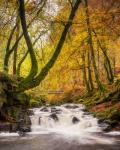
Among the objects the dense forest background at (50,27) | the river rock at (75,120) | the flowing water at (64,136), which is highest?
the dense forest background at (50,27)

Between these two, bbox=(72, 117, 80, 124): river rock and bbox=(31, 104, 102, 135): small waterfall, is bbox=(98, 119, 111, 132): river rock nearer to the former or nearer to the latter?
bbox=(31, 104, 102, 135): small waterfall

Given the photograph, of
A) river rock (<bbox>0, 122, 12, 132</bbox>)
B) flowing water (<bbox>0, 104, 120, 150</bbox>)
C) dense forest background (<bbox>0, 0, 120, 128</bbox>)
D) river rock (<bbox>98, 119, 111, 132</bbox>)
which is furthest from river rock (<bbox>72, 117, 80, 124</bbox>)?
river rock (<bbox>0, 122, 12, 132</bbox>)

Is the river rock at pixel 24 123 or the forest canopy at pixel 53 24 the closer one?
the forest canopy at pixel 53 24

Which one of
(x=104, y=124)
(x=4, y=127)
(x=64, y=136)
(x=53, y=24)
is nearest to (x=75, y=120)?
(x=104, y=124)

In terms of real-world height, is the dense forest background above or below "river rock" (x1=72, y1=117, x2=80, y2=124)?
above

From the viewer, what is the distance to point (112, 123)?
1512cm

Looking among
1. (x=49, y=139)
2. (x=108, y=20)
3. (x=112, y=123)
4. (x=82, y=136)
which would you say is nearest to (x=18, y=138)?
(x=49, y=139)

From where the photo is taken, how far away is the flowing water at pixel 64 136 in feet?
37.8

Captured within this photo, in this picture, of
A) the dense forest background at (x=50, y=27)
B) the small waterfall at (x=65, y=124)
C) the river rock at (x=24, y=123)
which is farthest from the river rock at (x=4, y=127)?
the small waterfall at (x=65, y=124)

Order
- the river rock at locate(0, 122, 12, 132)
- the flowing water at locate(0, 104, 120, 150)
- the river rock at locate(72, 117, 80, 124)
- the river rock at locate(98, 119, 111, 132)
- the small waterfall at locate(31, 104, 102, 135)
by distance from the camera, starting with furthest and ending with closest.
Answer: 1. the river rock at locate(72, 117, 80, 124)
2. the small waterfall at locate(31, 104, 102, 135)
3. the river rock at locate(98, 119, 111, 132)
4. the river rock at locate(0, 122, 12, 132)
5. the flowing water at locate(0, 104, 120, 150)

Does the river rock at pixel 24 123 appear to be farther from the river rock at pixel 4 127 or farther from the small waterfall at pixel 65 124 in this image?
the river rock at pixel 4 127

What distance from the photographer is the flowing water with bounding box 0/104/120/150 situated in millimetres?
11516

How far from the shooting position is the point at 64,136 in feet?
45.1

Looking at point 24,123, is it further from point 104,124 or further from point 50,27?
point 50,27
